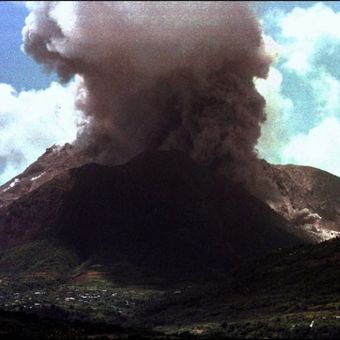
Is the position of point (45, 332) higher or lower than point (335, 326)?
higher

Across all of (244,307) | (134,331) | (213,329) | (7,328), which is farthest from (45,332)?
(244,307)

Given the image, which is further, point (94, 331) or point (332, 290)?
point (332, 290)

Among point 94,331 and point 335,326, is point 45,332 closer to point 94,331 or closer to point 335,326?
point 94,331

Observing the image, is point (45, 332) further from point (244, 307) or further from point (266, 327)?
point (244, 307)

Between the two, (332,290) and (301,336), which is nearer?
(301,336)

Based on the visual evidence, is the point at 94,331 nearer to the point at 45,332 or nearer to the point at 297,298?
the point at 45,332

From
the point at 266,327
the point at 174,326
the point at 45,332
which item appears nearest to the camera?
the point at 45,332

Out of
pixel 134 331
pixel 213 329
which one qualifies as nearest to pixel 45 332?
pixel 134 331

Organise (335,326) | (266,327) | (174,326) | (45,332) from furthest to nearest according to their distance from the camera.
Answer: (174,326) → (266,327) → (335,326) → (45,332)

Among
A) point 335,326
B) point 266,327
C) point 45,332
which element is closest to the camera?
point 45,332
